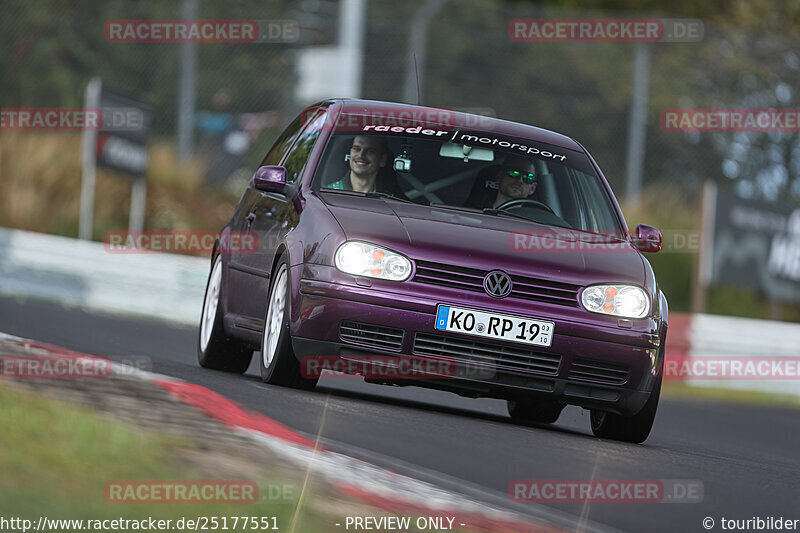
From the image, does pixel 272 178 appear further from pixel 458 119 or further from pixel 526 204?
pixel 526 204

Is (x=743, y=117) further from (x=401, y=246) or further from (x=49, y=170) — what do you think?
(x=401, y=246)

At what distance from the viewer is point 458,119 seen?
9.28 metres

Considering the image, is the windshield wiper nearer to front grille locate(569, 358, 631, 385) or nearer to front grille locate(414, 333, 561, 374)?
front grille locate(414, 333, 561, 374)

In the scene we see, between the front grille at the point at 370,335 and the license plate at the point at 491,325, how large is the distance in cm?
21

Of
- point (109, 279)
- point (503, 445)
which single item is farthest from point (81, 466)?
point (109, 279)

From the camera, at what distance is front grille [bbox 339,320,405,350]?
7.69 metres

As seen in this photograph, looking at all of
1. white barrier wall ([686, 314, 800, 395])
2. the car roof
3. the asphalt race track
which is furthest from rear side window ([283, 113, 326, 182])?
white barrier wall ([686, 314, 800, 395])

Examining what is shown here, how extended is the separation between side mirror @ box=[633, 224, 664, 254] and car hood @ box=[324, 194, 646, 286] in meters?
0.35

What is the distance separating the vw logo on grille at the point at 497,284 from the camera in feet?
25.4

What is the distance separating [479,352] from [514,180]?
1.51 m

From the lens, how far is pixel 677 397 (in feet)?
49.8

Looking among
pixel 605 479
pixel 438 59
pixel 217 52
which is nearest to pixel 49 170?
pixel 217 52

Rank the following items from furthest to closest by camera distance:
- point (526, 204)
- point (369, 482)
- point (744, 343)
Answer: point (744, 343), point (526, 204), point (369, 482)

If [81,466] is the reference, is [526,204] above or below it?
above
